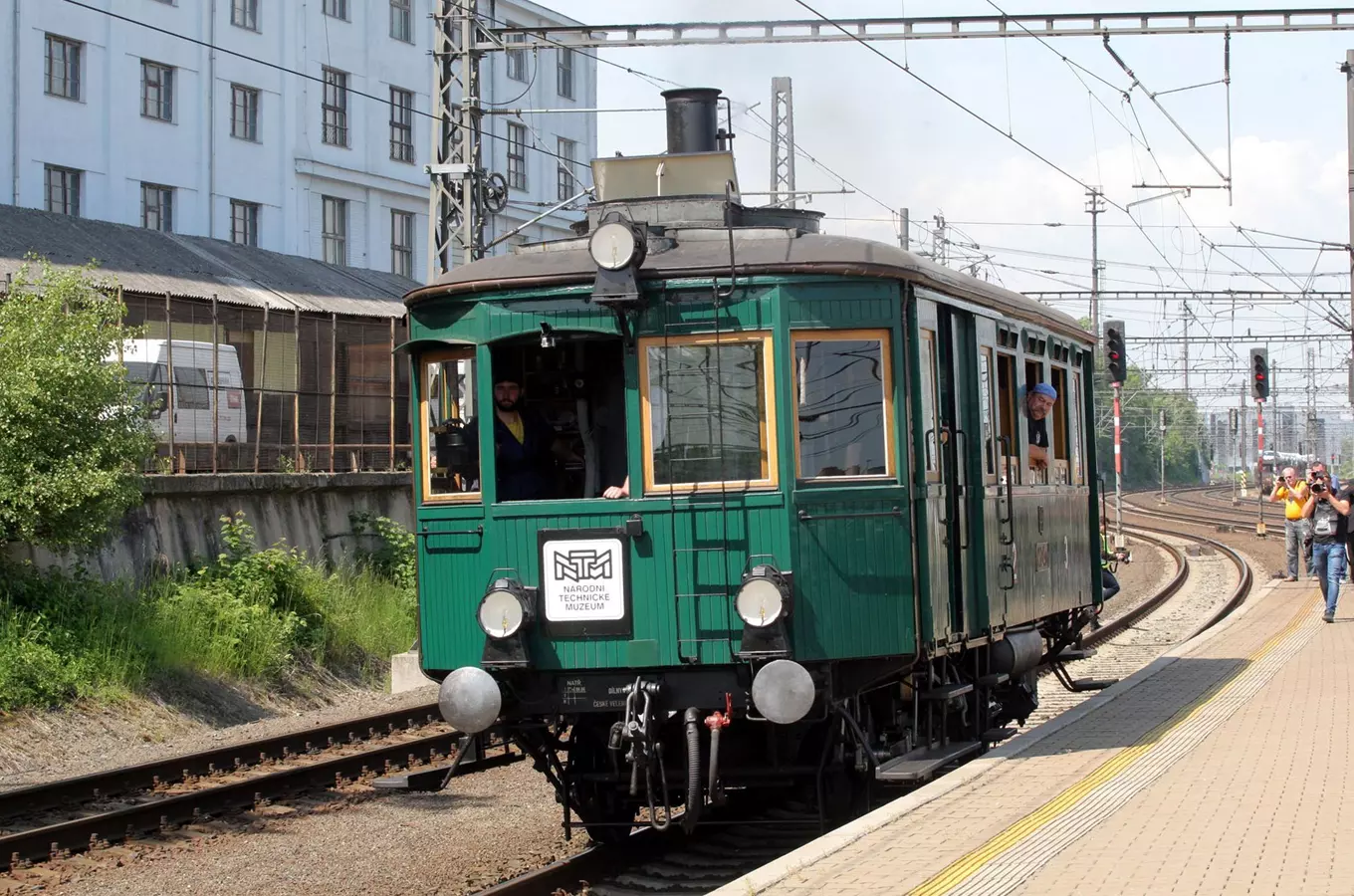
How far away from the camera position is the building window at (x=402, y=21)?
45.1 meters

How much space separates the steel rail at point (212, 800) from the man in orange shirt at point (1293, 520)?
16245 millimetres

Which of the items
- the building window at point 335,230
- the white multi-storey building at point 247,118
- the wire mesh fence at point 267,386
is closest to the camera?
the wire mesh fence at point 267,386

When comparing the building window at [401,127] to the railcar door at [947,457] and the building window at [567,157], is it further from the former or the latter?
the railcar door at [947,457]

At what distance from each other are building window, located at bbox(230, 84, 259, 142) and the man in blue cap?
31241 mm

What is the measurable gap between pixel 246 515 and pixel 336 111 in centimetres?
2469

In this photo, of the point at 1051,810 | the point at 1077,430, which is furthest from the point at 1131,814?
the point at 1077,430

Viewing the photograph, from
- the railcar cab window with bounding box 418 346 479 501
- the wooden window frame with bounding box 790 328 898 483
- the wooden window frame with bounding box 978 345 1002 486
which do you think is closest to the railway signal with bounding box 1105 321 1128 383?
the wooden window frame with bounding box 978 345 1002 486

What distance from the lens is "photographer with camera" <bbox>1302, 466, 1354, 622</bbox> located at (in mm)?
19547

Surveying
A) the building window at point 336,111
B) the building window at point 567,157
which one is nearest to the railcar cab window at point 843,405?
the building window at point 336,111

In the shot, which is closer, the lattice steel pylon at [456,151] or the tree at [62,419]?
the tree at [62,419]

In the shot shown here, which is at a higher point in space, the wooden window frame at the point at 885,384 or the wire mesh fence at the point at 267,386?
the wire mesh fence at the point at 267,386

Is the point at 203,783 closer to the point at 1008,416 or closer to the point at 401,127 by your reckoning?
the point at 1008,416

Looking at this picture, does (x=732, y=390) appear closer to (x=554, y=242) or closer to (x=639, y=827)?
(x=554, y=242)

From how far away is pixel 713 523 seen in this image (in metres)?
8.70
